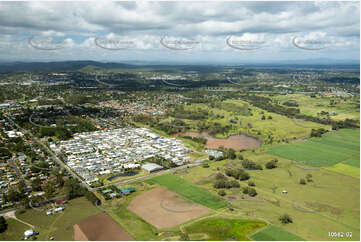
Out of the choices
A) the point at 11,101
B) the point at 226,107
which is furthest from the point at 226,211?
the point at 11,101

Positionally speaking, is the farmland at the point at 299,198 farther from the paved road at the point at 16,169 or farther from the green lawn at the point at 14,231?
the paved road at the point at 16,169

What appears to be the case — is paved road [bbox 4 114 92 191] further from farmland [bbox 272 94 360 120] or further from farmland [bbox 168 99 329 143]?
farmland [bbox 272 94 360 120]

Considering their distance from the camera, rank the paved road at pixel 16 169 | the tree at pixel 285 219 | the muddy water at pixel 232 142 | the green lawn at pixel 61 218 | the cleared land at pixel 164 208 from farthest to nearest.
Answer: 1. the muddy water at pixel 232 142
2. the paved road at pixel 16 169
3. the cleared land at pixel 164 208
4. the tree at pixel 285 219
5. the green lawn at pixel 61 218

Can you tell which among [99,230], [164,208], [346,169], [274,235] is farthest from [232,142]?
[99,230]

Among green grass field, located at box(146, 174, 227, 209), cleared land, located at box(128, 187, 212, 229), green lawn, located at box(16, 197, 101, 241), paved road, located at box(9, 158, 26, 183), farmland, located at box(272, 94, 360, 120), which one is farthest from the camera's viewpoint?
farmland, located at box(272, 94, 360, 120)

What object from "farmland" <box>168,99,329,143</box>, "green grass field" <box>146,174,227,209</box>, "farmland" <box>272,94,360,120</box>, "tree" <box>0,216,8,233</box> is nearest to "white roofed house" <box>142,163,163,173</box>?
"green grass field" <box>146,174,227,209</box>

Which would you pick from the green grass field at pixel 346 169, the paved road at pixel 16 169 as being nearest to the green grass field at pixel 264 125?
the green grass field at pixel 346 169

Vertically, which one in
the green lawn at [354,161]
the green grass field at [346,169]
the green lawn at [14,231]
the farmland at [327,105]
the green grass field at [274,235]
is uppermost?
the farmland at [327,105]
